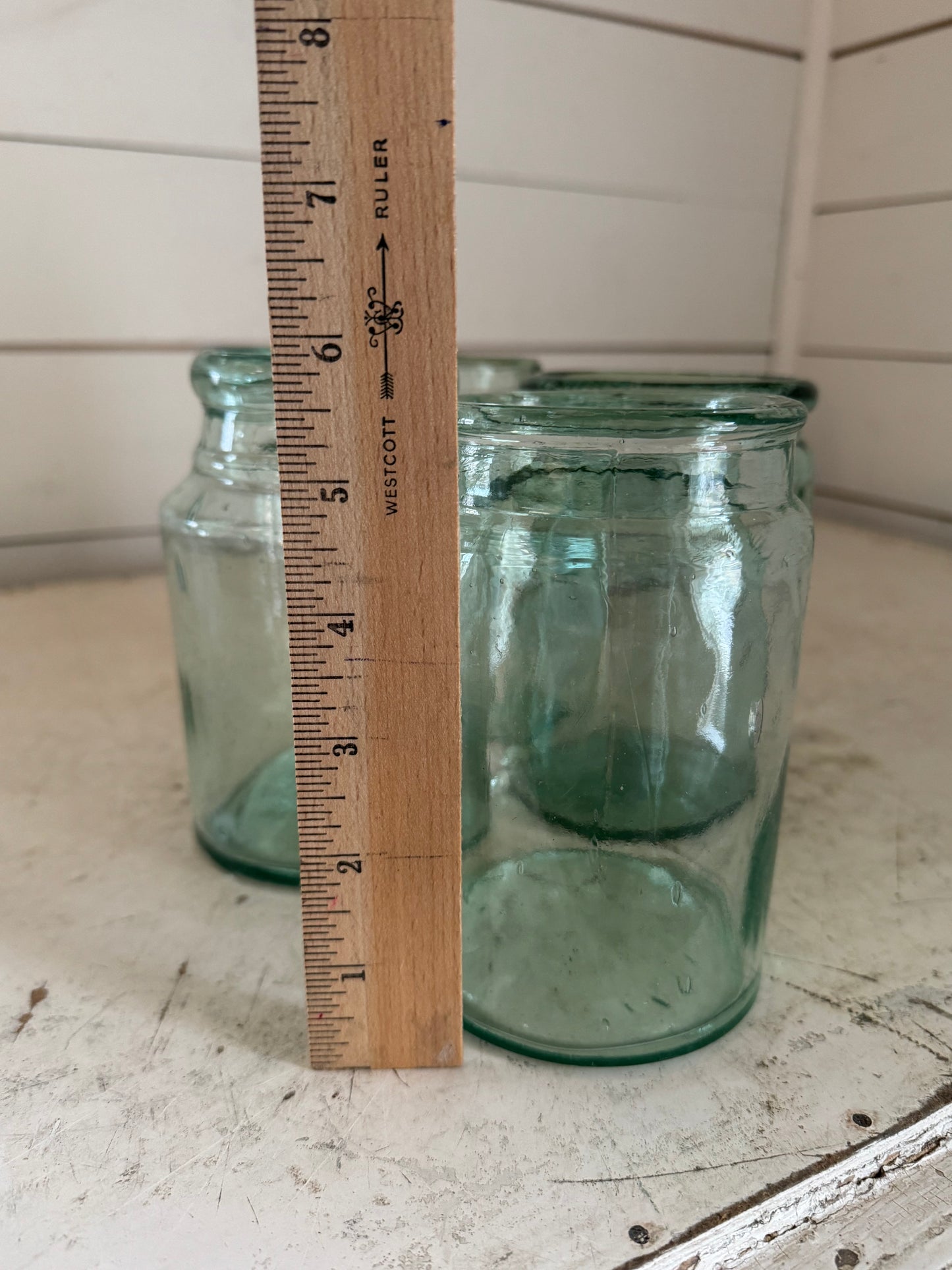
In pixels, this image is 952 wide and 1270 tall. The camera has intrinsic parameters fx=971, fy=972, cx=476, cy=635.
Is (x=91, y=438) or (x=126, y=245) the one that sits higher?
(x=126, y=245)

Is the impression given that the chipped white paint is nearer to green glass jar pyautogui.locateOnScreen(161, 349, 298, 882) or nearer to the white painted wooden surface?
green glass jar pyautogui.locateOnScreen(161, 349, 298, 882)

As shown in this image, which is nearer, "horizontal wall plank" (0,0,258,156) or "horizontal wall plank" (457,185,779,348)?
"horizontal wall plank" (0,0,258,156)

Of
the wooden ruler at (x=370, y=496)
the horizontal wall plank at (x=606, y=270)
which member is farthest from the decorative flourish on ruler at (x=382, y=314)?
the horizontal wall plank at (x=606, y=270)

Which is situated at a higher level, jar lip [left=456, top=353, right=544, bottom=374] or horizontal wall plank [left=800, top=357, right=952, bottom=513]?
jar lip [left=456, top=353, right=544, bottom=374]

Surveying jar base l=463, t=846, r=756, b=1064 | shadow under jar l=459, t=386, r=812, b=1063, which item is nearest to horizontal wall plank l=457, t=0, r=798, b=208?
shadow under jar l=459, t=386, r=812, b=1063

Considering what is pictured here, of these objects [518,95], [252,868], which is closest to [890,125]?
[518,95]

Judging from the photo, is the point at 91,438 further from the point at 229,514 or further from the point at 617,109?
the point at 617,109

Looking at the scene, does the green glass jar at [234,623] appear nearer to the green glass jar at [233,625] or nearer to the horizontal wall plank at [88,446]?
the green glass jar at [233,625]
